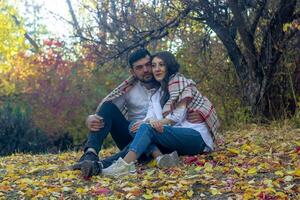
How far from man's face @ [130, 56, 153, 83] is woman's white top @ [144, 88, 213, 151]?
18 cm

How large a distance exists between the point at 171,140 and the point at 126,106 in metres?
0.72

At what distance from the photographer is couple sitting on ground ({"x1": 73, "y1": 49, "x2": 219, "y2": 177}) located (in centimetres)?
468

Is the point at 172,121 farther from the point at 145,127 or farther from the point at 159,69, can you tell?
the point at 159,69

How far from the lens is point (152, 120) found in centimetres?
475

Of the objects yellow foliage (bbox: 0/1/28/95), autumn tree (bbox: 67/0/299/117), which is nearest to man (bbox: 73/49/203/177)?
autumn tree (bbox: 67/0/299/117)

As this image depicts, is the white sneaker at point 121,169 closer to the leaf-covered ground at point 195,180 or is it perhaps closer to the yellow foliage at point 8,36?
the leaf-covered ground at point 195,180

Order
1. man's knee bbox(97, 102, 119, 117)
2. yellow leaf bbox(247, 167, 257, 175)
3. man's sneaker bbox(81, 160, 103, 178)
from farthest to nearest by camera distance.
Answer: man's knee bbox(97, 102, 119, 117) < man's sneaker bbox(81, 160, 103, 178) < yellow leaf bbox(247, 167, 257, 175)

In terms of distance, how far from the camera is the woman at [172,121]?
4691mm

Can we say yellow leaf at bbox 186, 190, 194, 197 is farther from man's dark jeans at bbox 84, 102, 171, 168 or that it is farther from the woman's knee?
man's dark jeans at bbox 84, 102, 171, 168

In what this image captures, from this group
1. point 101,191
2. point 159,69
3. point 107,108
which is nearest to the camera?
point 101,191

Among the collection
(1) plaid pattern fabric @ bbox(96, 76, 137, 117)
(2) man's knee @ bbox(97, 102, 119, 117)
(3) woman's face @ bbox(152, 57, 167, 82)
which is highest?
(3) woman's face @ bbox(152, 57, 167, 82)

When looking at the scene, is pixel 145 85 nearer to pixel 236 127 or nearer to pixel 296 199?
pixel 296 199

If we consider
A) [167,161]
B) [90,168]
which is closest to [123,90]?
[167,161]

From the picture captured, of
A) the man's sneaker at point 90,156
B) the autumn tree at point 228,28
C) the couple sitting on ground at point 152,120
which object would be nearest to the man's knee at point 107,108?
the couple sitting on ground at point 152,120
